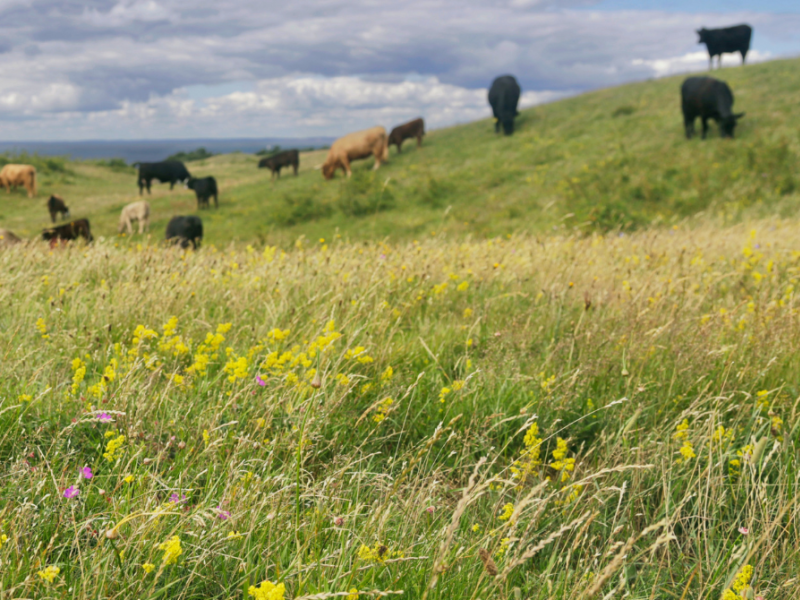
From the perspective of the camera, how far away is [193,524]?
173cm

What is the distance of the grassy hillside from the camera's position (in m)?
18.2

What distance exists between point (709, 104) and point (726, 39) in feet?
80.1

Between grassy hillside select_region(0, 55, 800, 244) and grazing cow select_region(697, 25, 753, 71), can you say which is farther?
grazing cow select_region(697, 25, 753, 71)

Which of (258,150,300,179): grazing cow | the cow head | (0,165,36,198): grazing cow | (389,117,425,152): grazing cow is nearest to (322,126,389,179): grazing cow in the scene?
(389,117,425,152): grazing cow

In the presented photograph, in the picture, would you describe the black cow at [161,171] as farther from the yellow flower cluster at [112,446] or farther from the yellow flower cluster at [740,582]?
the yellow flower cluster at [740,582]

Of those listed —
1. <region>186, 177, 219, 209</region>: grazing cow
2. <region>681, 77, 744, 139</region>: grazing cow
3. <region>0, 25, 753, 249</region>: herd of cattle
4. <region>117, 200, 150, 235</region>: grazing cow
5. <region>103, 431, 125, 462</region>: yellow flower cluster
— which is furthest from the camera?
<region>186, 177, 219, 209</region>: grazing cow

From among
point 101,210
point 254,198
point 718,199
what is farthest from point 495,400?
point 101,210

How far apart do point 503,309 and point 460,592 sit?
288 cm

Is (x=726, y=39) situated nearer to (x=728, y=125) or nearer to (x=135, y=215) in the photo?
(x=728, y=125)

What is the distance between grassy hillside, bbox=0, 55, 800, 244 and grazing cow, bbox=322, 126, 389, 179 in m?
1.07

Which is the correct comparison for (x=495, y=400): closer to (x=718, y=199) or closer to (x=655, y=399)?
(x=655, y=399)

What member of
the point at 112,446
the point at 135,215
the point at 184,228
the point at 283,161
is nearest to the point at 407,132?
the point at 283,161

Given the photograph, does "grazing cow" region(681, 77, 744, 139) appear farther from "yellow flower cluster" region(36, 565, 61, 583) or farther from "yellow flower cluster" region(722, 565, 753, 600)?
"yellow flower cluster" region(36, 565, 61, 583)

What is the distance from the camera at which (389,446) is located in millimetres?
2584
